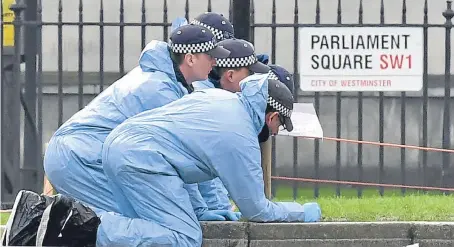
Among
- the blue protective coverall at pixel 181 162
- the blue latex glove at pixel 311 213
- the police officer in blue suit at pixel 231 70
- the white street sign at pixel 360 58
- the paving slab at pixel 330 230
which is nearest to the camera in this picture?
the blue protective coverall at pixel 181 162

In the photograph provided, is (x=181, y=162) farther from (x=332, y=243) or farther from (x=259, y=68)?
(x=259, y=68)

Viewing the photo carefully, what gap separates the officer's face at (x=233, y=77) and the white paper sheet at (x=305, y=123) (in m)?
0.45

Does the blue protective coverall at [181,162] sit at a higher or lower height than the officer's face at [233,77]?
lower

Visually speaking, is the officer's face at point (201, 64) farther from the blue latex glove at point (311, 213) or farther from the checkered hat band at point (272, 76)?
the blue latex glove at point (311, 213)

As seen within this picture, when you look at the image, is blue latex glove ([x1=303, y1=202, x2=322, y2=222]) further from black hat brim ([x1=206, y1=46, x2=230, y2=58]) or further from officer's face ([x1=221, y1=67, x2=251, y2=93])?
black hat brim ([x1=206, y1=46, x2=230, y2=58])

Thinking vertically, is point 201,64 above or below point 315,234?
above

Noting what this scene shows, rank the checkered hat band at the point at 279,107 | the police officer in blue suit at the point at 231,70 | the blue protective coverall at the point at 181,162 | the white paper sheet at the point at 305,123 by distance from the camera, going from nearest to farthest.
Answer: the blue protective coverall at the point at 181,162 → the checkered hat band at the point at 279,107 → the police officer in blue suit at the point at 231,70 → the white paper sheet at the point at 305,123

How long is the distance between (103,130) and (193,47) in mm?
670

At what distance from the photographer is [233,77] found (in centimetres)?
721

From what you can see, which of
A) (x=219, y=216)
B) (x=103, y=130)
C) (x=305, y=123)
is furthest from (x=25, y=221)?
(x=305, y=123)

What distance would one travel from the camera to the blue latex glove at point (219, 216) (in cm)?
684

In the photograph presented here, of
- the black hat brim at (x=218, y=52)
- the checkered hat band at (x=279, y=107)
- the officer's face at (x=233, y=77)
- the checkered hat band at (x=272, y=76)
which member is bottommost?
the checkered hat band at (x=279, y=107)

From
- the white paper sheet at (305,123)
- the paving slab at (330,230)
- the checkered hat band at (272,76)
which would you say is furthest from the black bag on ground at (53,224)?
the white paper sheet at (305,123)

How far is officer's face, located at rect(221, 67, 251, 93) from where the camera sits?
716 centimetres
